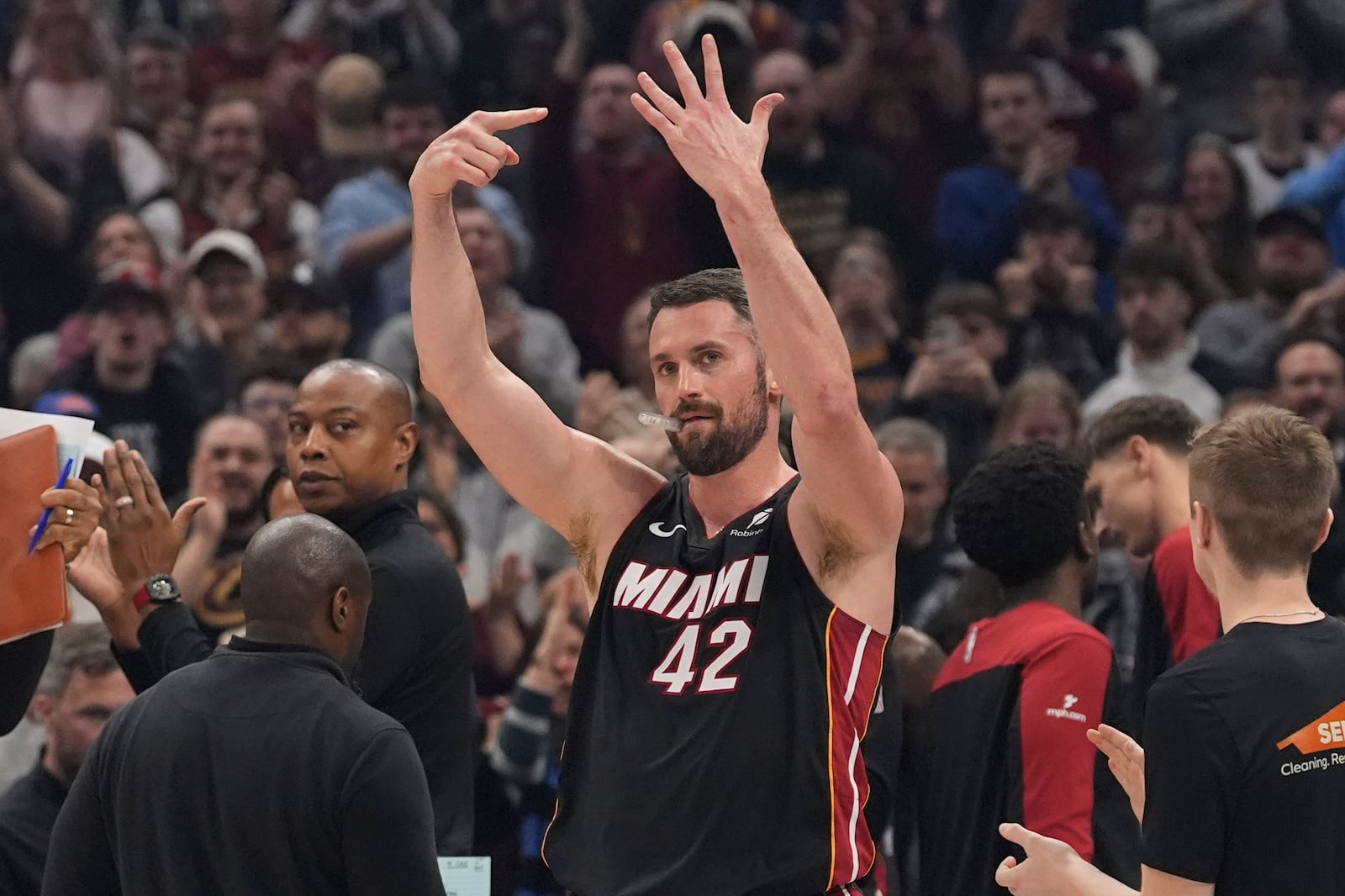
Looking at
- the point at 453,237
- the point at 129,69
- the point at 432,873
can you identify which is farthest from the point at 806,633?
the point at 129,69

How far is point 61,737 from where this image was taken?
4.73m

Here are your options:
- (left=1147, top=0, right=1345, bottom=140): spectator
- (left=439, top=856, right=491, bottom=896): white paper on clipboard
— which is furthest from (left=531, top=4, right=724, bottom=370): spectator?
(left=439, top=856, right=491, bottom=896): white paper on clipboard

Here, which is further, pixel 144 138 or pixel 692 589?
pixel 144 138

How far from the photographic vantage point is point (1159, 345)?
310 inches

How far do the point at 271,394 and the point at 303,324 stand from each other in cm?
72

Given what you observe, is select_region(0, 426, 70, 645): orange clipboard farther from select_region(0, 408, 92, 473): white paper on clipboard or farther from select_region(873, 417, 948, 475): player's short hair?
select_region(873, 417, 948, 475): player's short hair

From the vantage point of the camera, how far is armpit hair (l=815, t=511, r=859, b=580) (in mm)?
3324

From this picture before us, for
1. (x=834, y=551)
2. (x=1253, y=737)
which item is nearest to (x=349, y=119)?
(x=834, y=551)

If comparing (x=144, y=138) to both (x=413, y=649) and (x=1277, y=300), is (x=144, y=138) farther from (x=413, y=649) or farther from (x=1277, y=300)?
(x=413, y=649)

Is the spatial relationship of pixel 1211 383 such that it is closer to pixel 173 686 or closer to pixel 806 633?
pixel 806 633

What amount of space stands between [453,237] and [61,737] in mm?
1950

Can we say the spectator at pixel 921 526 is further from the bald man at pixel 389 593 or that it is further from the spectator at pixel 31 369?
the spectator at pixel 31 369

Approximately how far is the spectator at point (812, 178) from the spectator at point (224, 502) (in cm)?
296

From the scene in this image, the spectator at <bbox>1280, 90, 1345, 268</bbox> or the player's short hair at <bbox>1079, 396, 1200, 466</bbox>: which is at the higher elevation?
the spectator at <bbox>1280, 90, 1345, 268</bbox>
